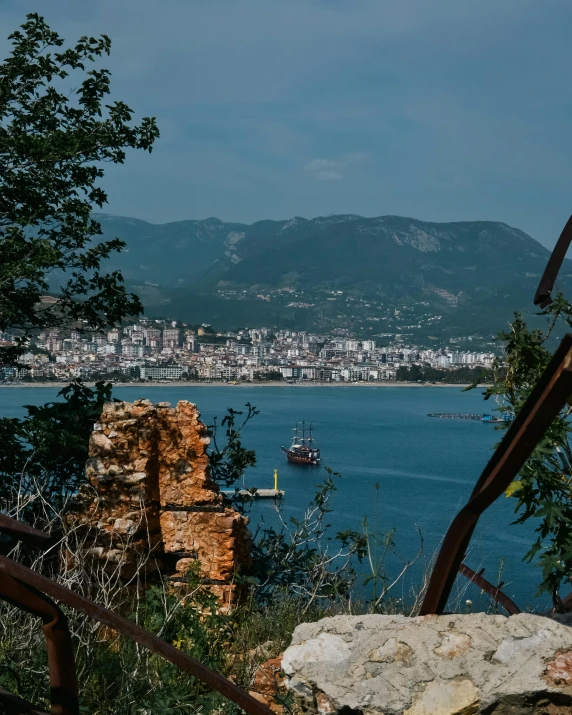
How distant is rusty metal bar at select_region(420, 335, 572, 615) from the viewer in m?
2.19

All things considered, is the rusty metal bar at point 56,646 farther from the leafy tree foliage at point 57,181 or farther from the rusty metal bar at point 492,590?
the leafy tree foliage at point 57,181

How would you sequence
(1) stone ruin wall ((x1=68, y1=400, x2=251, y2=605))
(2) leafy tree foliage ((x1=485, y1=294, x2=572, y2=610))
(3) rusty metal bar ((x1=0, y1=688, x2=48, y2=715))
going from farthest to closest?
(1) stone ruin wall ((x1=68, y1=400, x2=251, y2=605)) < (2) leafy tree foliage ((x1=485, y1=294, x2=572, y2=610)) < (3) rusty metal bar ((x1=0, y1=688, x2=48, y2=715))

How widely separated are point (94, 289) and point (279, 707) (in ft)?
18.5

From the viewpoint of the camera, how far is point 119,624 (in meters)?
2.26

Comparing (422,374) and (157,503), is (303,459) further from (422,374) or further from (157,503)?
(422,374)

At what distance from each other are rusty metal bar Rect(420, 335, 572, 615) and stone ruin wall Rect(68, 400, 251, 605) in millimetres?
2790

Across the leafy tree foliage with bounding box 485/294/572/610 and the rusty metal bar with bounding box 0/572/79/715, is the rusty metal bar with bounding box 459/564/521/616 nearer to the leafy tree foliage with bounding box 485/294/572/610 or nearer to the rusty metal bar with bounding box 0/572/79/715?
the leafy tree foliage with bounding box 485/294/572/610

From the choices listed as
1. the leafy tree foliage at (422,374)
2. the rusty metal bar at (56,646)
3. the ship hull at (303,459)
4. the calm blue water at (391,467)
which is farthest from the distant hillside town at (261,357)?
the rusty metal bar at (56,646)

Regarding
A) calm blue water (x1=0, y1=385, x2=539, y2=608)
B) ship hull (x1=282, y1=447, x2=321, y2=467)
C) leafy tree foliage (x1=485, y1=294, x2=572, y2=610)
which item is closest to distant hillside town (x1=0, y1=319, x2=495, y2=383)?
calm blue water (x1=0, y1=385, x2=539, y2=608)

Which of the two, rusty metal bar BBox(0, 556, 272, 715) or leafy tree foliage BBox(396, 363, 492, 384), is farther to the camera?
leafy tree foliage BBox(396, 363, 492, 384)

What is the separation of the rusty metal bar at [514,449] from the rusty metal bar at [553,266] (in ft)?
1.39

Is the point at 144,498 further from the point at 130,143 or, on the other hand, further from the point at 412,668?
the point at 130,143

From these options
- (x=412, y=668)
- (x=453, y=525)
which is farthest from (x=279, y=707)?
(x=453, y=525)

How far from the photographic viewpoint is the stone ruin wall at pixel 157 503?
5301 millimetres
